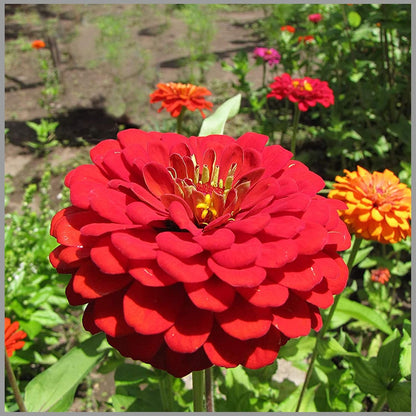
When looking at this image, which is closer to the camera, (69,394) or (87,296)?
(87,296)

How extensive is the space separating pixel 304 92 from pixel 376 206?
0.92 m

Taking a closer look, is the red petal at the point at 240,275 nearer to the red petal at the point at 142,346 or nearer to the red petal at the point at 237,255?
the red petal at the point at 237,255

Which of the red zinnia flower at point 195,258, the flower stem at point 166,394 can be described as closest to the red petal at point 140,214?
the red zinnia flower at point 195,258

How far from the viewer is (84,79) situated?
3.87 m

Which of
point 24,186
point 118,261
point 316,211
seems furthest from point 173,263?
point 24,186

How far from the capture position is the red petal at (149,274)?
0.44 meters

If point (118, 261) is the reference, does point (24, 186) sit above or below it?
below

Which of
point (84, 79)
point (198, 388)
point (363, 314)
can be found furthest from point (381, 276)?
point (84, 79)

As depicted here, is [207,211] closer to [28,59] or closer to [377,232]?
[377,232]

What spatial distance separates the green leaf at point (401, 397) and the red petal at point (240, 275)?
2.02 ft

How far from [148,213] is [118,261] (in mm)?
71

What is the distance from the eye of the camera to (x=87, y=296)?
0.46 meters

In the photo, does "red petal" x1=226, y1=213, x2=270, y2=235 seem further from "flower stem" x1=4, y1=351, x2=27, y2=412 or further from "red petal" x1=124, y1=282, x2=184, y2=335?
"flower stem" x1=4, y1=351, x2=27, y2=412

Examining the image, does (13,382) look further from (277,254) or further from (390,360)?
(390,360)
